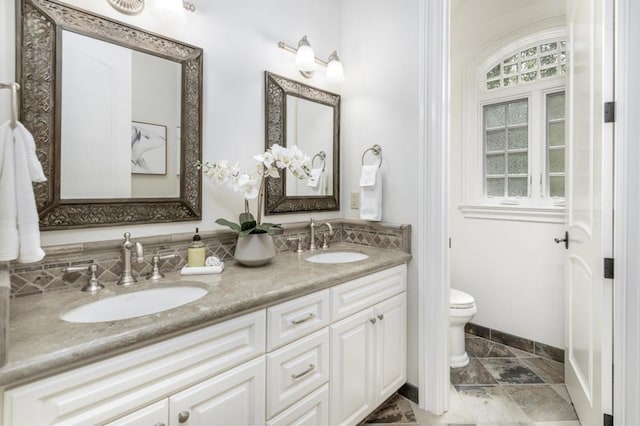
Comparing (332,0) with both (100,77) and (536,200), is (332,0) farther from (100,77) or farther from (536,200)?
(536,200)

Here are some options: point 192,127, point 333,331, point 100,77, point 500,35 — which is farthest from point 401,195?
point 500,35

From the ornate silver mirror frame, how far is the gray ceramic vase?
0.32 m

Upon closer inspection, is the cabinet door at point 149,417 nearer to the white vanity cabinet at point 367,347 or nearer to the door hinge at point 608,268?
the white vanity cabinet at point 367,347

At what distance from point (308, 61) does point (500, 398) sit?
2252 mm

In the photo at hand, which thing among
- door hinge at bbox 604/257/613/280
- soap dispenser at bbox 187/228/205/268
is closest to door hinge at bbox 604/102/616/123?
door hinge at bbox 604/257/613/280

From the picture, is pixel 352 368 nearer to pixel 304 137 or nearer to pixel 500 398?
pixel 500 398

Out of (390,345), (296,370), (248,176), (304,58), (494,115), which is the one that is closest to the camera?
(296,370)

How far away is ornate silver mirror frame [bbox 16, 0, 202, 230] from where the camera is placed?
1.07m

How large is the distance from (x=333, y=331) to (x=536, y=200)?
1949mm

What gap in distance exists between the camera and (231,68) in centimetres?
160

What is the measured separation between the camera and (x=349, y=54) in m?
2.15

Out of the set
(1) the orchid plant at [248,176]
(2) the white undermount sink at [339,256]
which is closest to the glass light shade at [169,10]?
(1) the orchid plant at [248,176]

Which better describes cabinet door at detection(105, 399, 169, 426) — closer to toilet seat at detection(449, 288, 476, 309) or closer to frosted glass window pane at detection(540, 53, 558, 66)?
toilet seat at detection(449, 288, 476, 309)

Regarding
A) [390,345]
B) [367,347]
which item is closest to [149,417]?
[367,347]
